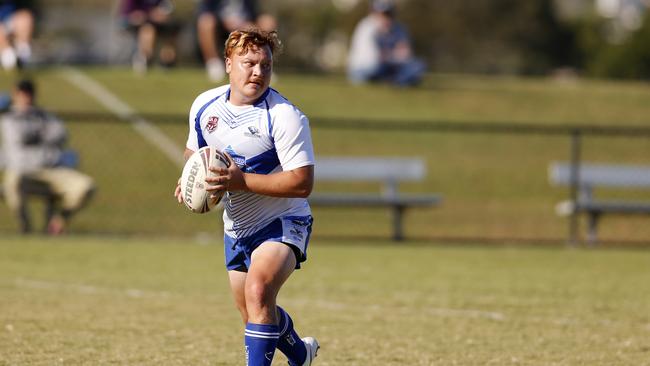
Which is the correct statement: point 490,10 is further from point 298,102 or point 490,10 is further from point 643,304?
point 643,304

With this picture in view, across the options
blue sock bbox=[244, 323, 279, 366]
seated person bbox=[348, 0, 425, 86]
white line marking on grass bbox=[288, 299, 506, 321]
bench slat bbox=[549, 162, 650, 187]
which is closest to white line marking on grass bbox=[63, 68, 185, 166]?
seated person bbox=[348, 0, 425, 86]

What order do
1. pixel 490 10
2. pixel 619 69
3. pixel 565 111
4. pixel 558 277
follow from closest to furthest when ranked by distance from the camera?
pixel 558 277 → pixel 565 111 → pixel 619 69 → pixel 490 10

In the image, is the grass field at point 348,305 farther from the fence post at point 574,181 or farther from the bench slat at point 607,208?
the fence post at point 574,181

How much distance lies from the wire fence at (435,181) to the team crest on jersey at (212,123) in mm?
9529

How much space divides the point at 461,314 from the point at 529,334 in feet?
3.40

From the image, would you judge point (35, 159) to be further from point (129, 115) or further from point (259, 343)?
point (259, 343)

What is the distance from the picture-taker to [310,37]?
66.1m

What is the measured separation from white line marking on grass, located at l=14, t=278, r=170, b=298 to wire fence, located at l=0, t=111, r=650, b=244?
5163 millimetres

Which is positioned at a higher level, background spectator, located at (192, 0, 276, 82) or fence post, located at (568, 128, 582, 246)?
background spectator, located at (192, 0, 276, 82)

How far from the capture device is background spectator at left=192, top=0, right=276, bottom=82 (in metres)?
20.3

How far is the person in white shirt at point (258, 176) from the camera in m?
5.68

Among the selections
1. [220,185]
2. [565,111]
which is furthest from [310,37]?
[220,185]

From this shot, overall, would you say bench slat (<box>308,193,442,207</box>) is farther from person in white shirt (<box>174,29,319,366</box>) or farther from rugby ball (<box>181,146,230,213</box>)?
rugby ball (<box>181,146,230,213</box>)

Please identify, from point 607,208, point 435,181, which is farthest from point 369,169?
point 435,181
